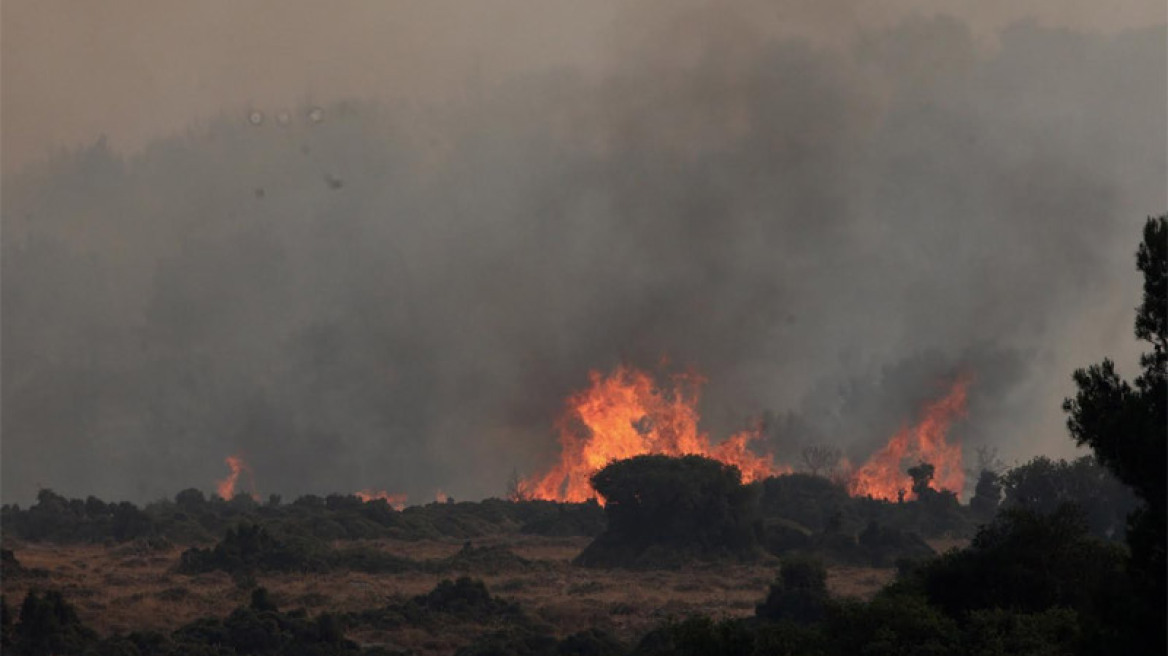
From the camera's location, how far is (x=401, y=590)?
104 metres

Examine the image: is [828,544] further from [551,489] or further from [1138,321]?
[1138,321]

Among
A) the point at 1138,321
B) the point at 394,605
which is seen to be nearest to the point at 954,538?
the point at 394,605

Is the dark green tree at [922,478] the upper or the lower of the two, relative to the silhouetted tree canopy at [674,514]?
upper

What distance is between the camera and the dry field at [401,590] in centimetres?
8648

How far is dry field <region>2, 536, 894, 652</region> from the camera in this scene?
86481mm

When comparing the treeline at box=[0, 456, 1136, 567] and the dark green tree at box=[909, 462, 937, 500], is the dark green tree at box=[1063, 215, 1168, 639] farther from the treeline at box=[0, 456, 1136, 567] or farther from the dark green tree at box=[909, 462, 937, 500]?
the dark green tree at box=[909, 462, 937, 500]

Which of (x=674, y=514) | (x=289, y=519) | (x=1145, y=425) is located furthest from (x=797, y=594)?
(x=289, y=519)

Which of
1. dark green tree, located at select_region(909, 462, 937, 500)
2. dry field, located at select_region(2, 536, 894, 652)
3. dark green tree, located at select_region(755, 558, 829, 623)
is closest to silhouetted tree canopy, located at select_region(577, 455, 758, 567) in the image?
dry field, located at select_region(2, 536, 894, 652)

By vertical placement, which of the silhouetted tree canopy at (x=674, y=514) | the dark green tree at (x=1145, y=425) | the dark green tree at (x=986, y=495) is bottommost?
the dark green tree at (x=1145, y=425)

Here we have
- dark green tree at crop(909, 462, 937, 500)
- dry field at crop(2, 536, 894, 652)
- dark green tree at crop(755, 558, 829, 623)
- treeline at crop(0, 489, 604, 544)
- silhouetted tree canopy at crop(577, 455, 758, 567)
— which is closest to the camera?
dark green tree at crop(755, 558, 829, 623)

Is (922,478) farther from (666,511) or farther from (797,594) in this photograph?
(797,594)

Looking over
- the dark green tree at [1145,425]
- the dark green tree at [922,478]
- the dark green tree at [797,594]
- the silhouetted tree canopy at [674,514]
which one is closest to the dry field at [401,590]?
the silhouetted tree canopy at [674,514]

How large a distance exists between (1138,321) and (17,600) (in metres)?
77.4

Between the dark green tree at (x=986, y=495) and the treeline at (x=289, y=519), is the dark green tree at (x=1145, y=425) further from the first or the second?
the dark green tree at (x=986, y=495)
